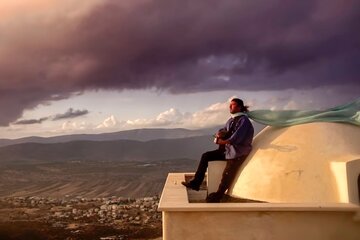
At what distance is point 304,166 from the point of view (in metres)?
6.46

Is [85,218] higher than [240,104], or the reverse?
[240,104]

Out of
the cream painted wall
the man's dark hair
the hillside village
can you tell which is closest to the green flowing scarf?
the man's dark hair

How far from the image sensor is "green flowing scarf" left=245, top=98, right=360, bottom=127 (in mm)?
7121

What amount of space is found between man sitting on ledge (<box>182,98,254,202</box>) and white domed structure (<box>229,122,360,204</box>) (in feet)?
0.50

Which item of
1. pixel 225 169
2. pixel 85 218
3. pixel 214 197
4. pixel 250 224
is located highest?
pixel 225 169

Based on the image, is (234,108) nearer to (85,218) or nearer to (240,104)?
(240,104)

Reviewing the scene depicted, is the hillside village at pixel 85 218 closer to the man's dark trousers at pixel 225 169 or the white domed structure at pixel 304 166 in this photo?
the man's dark trousers at pixel 225 169

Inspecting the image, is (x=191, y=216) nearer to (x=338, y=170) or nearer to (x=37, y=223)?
(x=338, y=170)

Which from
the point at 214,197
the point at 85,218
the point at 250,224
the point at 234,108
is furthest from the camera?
the point at 85,218

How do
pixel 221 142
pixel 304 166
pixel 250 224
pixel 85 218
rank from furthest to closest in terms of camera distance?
1. pixel 85 218
2. pixel 221 142
3. pixel 304 166
4. pixel 250 224

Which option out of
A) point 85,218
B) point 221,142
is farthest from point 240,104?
point 85,218

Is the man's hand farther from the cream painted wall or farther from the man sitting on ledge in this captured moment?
the cream painted wall

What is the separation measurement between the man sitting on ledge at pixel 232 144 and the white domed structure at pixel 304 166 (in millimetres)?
Answer: 153

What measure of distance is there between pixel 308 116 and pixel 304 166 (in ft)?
3.66
